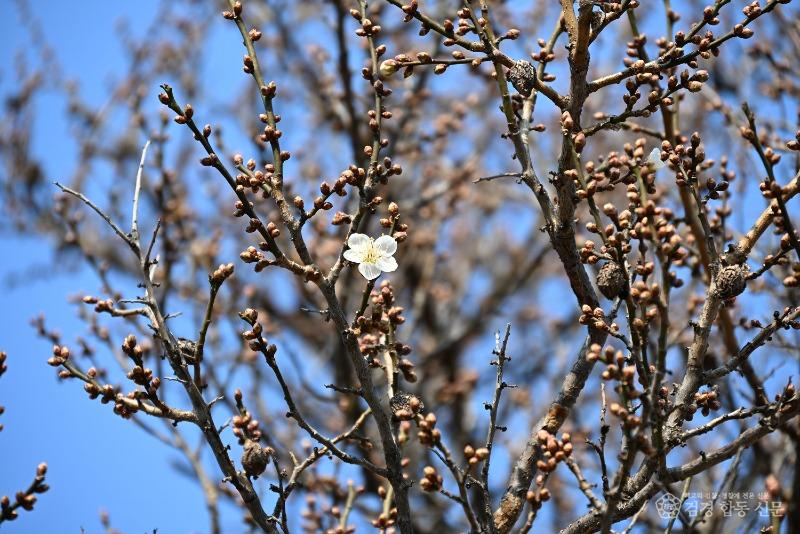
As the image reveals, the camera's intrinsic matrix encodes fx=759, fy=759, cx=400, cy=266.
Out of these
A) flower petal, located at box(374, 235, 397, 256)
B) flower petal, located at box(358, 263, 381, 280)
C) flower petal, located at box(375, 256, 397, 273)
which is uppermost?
flower petal, located at box(374, 235, 397, 256)

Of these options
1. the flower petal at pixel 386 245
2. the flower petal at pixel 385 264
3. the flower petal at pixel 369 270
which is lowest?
the flower petal at pixel 369 270

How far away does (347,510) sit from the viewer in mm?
3688

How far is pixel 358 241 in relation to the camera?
9.91 ft

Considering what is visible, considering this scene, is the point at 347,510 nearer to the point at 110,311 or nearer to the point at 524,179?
the point at 110,311

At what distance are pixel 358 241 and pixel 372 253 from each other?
83 mm

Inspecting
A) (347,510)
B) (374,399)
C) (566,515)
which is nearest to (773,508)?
(374,399)

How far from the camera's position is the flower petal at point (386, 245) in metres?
3.01

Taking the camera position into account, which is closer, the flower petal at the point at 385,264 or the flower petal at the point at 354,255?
the flower petal at the point at 354,255

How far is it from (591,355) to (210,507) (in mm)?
3229

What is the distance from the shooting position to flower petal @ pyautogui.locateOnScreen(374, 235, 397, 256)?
118 inches

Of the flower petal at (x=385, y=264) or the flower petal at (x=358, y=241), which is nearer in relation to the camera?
the flower petal at (x=358, y=241)

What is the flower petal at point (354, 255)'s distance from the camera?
2.93 m

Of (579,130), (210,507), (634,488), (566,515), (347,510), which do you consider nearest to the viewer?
(634,488)

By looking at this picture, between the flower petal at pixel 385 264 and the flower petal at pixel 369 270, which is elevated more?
the flower petal at pixel 385 264
